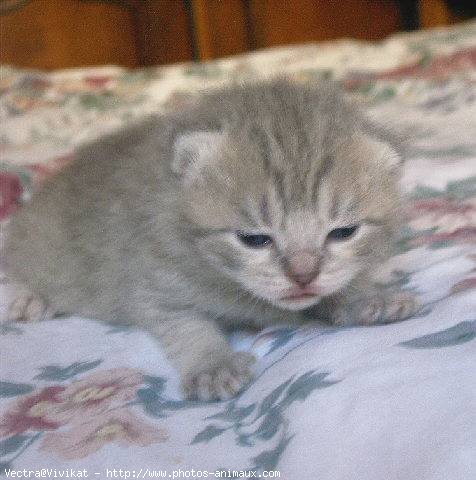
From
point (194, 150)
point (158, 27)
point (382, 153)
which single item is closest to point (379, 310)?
point (382, 153)

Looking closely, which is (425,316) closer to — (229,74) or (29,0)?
(229,74)

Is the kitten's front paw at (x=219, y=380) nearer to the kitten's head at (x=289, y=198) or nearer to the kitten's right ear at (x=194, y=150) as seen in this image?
the kitten's head at (x=289, y=198)

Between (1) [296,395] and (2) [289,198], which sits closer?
(1) [296,395]

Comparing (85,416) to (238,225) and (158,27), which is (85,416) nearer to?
(238,225)

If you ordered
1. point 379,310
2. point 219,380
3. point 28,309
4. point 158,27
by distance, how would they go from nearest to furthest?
point 219,380
point 379,310
point 28,309
point 158,27

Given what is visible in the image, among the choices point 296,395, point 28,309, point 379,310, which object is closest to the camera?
point 296,395

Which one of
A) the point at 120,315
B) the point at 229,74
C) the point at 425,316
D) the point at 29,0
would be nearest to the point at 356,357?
the point at 425,316

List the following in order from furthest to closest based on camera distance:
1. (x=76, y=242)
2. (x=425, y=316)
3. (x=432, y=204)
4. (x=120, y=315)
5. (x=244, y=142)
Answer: (x=432, y=204)
(x=76, y=242)
(x=120, y=315)
(x=244, y=142)
(x=425, y=316)

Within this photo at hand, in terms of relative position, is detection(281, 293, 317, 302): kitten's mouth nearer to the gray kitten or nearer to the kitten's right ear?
the gray kitten
